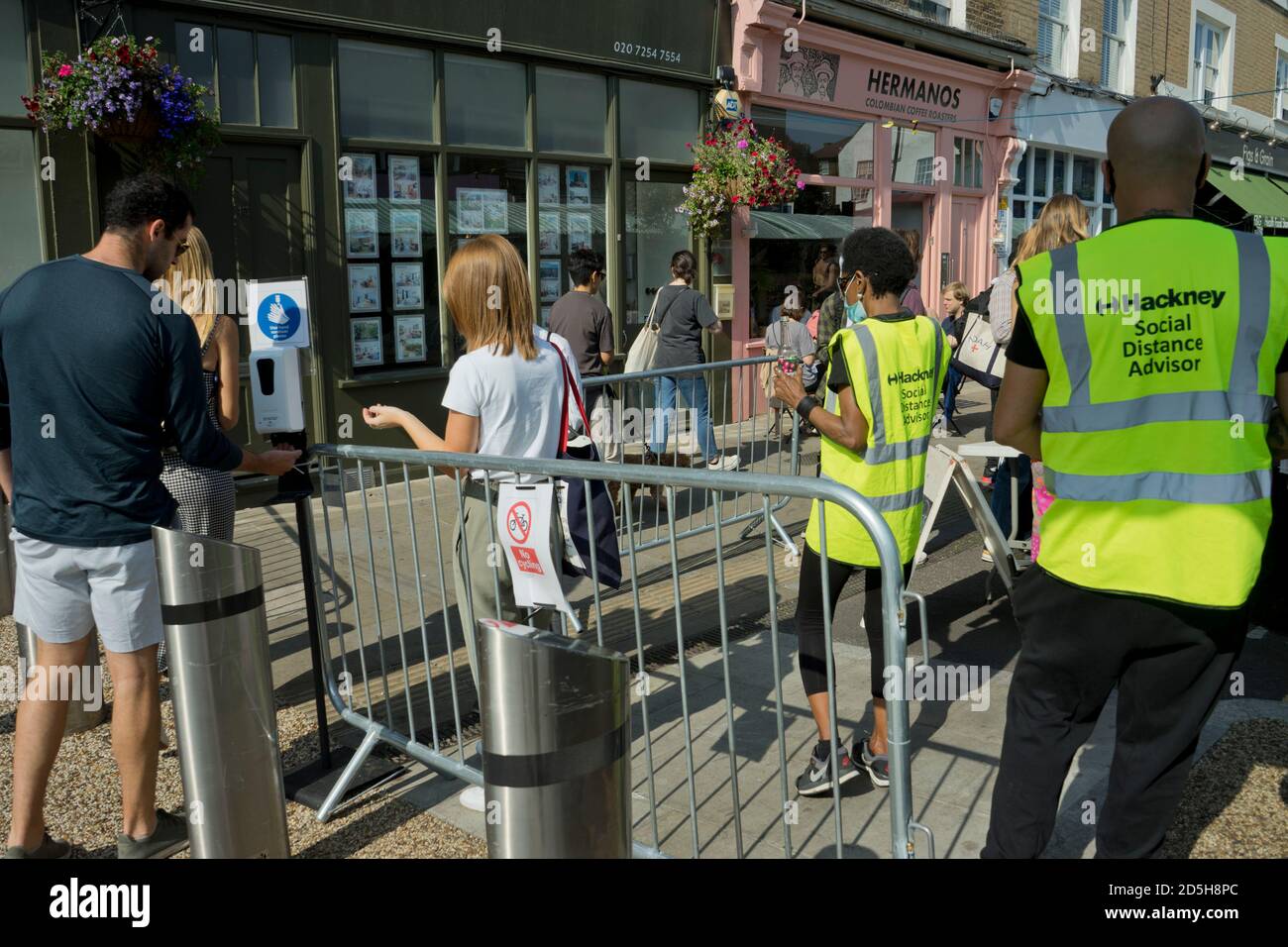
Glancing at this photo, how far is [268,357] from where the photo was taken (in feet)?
12.7

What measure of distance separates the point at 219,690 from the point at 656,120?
31.2ft

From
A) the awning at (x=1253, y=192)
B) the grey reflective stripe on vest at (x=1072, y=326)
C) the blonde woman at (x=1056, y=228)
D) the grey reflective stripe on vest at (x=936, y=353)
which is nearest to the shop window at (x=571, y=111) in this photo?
the blonde woman at (x=1056, y=228)

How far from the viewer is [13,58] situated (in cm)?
712

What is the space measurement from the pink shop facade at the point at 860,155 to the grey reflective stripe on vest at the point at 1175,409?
32.3ft

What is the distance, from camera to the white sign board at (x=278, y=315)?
3.84 metres

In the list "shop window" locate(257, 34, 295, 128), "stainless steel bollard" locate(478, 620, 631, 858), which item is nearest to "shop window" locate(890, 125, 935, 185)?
"shop window" locate(257, 34, 295, 128)

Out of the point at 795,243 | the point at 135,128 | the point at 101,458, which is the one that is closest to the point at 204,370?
the point at 101,458

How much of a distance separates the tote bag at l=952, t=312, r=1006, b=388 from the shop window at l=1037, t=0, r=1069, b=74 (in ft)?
44.3

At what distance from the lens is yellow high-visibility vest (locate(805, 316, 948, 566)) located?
12.4 ft
